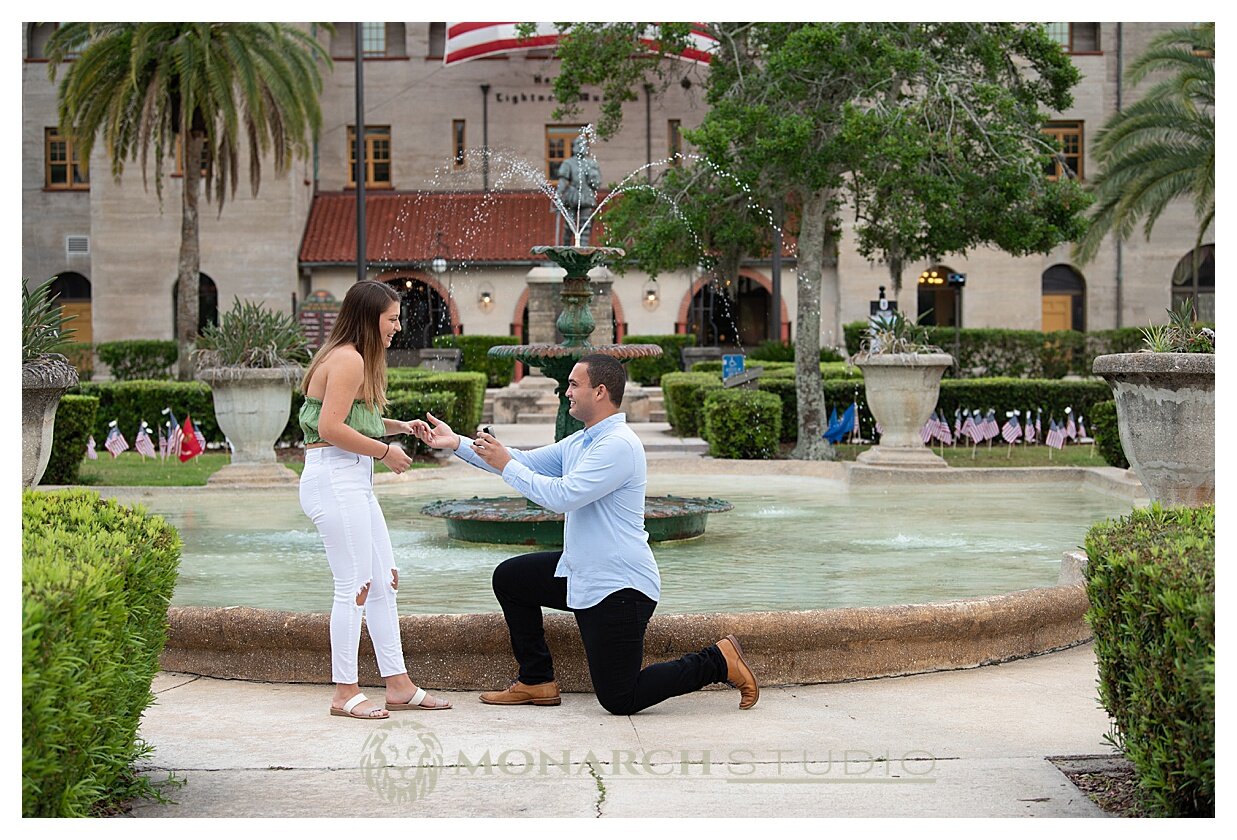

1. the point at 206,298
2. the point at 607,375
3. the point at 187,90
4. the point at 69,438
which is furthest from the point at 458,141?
the point at 607,375

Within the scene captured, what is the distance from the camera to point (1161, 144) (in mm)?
25172

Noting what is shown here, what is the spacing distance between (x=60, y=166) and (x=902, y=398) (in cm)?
2974

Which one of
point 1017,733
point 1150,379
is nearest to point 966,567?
point 1150,379

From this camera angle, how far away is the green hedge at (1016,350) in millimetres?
30547

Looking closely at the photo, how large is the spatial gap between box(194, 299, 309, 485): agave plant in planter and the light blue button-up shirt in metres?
8.76

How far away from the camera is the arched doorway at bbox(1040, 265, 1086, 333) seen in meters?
37.4

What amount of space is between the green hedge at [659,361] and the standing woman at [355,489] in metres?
23.1

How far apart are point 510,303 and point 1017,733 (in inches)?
1245

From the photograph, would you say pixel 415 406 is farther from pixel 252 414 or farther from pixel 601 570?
pixel 601 570

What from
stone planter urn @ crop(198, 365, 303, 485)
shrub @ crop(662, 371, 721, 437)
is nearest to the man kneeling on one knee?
stone planter urn @ crop(198, 365, 303, 485)

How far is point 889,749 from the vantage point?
4.80 m

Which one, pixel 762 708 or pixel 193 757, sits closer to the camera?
pixel 193 757
